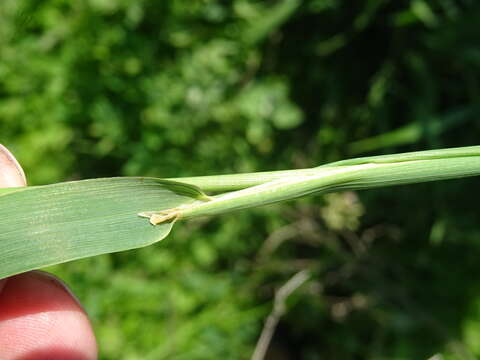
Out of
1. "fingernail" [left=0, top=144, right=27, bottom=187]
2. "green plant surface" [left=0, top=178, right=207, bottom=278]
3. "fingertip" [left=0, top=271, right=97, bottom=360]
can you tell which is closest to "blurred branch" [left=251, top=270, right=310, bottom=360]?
"fingertip" [left=0, top=271, right=97, bottom=360]

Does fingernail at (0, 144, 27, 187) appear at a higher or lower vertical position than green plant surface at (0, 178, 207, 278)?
higher

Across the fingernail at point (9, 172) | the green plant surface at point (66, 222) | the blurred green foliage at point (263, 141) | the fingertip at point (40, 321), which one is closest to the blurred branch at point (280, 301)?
the blurred green foliage at point (263, 141)

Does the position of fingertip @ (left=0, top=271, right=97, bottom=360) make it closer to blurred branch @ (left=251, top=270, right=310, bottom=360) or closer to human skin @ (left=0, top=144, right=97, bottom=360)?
human skin @ (left=0, top=144, right=97, bottom=360)

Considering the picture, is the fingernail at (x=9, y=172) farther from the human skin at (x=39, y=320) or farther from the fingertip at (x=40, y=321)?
the fingertip at (x=40, y=321)

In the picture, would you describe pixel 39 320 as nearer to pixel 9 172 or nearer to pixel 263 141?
pixel 9 172

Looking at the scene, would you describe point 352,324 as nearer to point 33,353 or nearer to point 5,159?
point 33,353

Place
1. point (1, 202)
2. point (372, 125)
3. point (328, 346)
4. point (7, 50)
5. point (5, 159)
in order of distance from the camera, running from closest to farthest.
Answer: point (1, 202), point (5, 159), point (7, 50), point (372, 125), point (328, 346)

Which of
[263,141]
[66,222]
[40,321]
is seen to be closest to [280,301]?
[263,141]

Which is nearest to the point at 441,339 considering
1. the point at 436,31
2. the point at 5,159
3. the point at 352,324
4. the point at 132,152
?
the point at 352,324

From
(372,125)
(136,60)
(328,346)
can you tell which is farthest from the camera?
(328,346)
